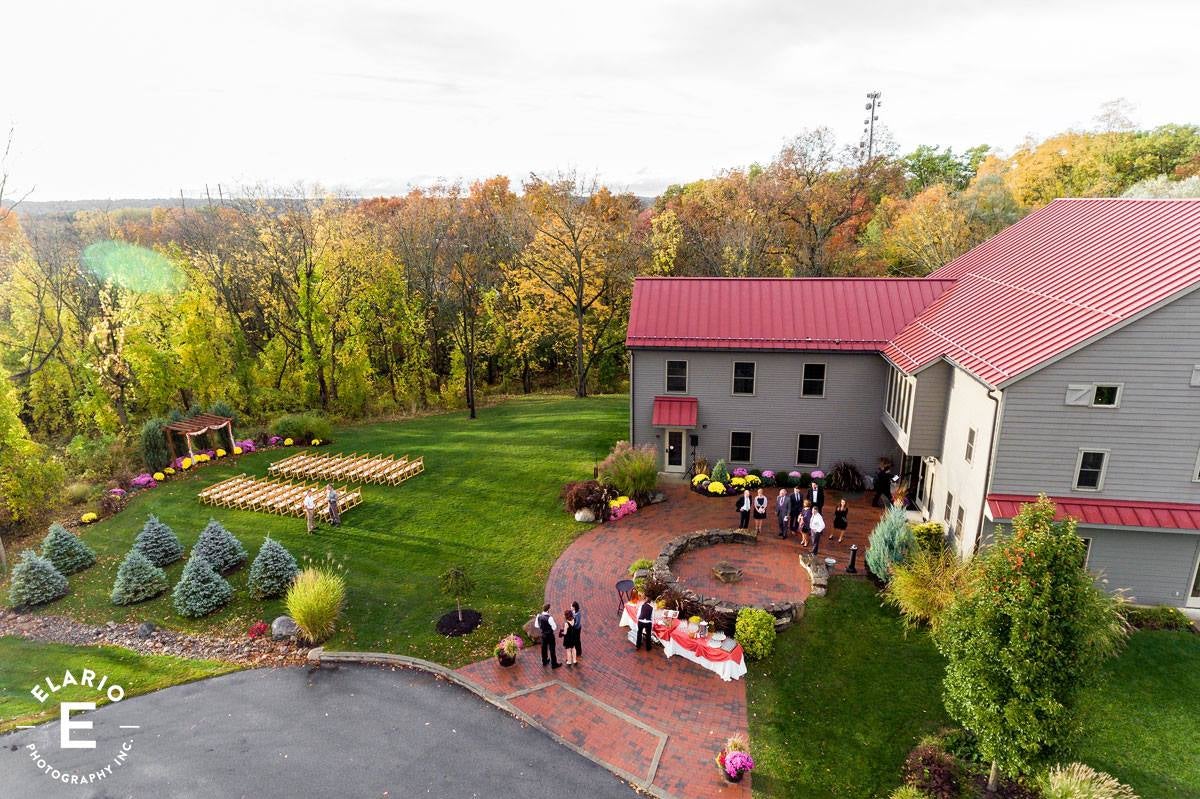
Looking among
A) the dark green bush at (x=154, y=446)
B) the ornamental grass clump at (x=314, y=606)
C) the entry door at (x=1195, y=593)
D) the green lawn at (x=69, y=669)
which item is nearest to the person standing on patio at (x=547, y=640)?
the ornamental grass clump at (x=314, y=606)

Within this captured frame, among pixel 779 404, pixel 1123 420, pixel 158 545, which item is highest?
pixel 1123 420

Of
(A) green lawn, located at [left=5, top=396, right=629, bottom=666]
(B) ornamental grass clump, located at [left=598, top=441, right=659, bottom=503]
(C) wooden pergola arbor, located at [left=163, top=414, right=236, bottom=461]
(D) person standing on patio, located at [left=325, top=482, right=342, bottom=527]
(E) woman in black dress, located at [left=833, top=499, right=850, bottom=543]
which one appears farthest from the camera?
(C) wooden pergola arbor, located at [left=163, top=414, right=236, bottom=461]

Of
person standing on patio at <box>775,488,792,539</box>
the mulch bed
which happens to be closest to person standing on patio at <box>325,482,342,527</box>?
the mulch bed

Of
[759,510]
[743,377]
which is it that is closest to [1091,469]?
[759,510]

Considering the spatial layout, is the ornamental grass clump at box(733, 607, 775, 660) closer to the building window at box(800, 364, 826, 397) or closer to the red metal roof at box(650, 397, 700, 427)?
the red metal roof at box(650, 397, 700, 427)

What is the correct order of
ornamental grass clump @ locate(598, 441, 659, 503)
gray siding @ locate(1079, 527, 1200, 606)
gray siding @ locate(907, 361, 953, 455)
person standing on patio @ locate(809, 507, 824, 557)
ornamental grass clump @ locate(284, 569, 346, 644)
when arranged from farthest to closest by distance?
ornamental grass clump @ locate(598, 441, 659, 503) < gray siding @ locate(907, 361, 953, 455) < person standing on patio @ locate(809, 507, 824, 557) < gray siding @ locate(1079, 527, 1200, 606) < ornamental grass clump @ locate(284, 569, 346, 644)

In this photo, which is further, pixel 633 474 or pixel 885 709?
pixel 633 474

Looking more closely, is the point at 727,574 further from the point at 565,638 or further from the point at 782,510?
the point at 565,638

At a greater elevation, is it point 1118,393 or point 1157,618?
point 1118,393
